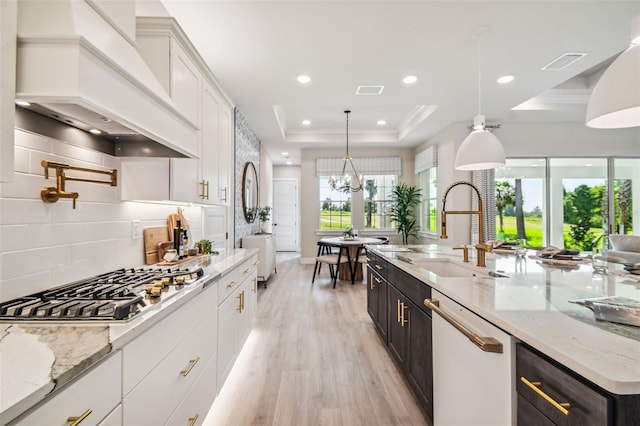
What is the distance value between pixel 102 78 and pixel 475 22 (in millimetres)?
2764

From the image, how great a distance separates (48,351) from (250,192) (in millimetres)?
4708

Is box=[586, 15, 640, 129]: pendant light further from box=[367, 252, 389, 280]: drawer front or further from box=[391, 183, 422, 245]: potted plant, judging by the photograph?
box=[391, 183, 422, 245]: potted plant

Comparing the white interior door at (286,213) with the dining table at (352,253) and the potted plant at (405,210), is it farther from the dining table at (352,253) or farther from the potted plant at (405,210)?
the dining table at (352,253)

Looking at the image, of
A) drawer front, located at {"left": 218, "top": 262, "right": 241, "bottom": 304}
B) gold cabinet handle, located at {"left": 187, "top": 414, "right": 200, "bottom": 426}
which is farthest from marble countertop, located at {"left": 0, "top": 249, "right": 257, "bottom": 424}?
drawer front, located at {"left": 218, "top": 262, "right": 241, "bottom": 304}

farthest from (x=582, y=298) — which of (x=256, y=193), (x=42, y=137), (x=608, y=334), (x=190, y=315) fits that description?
(x=256, y=193)

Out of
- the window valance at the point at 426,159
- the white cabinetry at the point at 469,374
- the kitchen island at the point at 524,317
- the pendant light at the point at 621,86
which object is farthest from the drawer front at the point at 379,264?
the window valance at the point at 426,159

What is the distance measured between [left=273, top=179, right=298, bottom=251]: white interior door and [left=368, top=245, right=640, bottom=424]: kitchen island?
6.91 meters

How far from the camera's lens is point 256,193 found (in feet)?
19.4

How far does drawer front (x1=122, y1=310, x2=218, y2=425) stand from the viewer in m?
0.95

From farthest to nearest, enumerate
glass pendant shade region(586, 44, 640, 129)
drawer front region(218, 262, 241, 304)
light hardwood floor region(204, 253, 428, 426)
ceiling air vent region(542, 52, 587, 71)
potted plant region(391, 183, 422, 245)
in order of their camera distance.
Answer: potted plant region(391, 183, 422, 245), ceiling air vent region(542, 52, 587, 71), drawer front region(218, 262, 241, 304), light hardwood floor region(204, 253, 428, 426), glass pendant shade region(586, 44, 640, 129)

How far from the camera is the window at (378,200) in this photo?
705 centimetres

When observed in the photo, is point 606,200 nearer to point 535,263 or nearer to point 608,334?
point 535,263

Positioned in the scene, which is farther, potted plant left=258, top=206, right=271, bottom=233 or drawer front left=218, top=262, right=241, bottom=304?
potted plant left=258, top=206, right=271, bottom=233

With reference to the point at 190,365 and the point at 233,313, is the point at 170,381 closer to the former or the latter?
the point at 190,365
